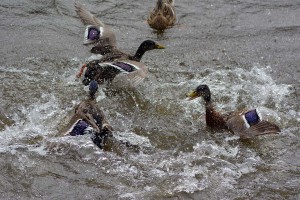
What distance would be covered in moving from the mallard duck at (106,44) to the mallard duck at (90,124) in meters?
1.48

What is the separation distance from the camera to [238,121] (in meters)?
6.29

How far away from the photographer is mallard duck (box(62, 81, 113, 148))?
5770 mm

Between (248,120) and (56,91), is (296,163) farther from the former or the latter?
(56,91)

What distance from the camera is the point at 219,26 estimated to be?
9.13 m

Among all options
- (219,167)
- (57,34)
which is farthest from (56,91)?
(219,167)

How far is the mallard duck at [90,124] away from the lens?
18.9ft

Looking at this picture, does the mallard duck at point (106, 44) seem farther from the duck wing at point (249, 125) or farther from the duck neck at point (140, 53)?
the duck wing at point (249, 125)

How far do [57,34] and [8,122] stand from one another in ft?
8.88

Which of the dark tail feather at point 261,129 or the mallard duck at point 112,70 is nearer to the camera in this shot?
the dark tail feather at point 261,129

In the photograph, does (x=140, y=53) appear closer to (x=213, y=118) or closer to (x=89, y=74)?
(x=89, y=74)

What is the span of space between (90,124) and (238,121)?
171 centimetres

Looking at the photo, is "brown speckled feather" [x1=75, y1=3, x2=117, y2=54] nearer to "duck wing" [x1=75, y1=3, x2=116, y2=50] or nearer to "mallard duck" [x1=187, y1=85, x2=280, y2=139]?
"duck wing" [x1=75, y1=3, x2=116, y2=50]

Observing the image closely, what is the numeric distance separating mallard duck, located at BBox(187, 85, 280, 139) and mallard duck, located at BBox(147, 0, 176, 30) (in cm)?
271

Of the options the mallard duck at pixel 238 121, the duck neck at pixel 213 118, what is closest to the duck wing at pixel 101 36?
the mallard duck at pixel 238 121
